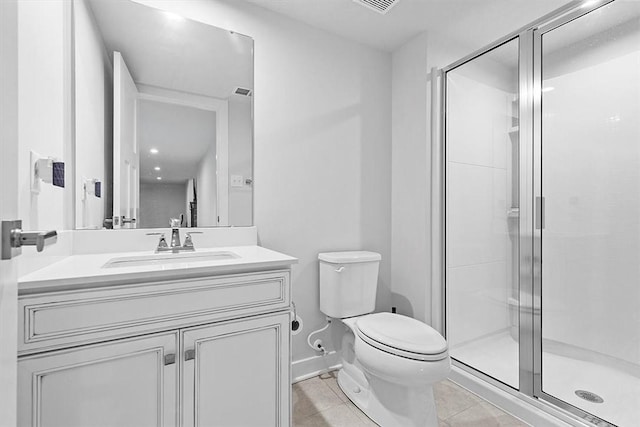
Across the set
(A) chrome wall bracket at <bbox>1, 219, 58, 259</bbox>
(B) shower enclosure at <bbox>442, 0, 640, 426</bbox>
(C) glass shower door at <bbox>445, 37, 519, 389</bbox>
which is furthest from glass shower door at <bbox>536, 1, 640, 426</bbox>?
(A) chrome wall bracket at <bbox>1, 219, 58, 259</bbox>

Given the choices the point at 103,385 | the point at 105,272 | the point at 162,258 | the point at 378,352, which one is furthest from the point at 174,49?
the point at 378,352

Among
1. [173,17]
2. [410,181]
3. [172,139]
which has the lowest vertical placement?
[410,181]


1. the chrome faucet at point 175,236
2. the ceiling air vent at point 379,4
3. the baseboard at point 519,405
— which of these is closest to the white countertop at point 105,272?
the chrome faucet at point 175,236

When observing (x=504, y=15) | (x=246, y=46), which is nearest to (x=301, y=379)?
(x=246, y=46)

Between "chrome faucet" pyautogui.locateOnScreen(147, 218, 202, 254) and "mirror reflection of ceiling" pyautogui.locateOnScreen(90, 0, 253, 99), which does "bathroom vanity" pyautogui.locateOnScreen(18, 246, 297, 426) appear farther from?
"mirror reflection of ceiling" pyautogui.locateOnScreen(90, 0, 253, 99)

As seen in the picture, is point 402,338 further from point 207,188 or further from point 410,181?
point 207,188

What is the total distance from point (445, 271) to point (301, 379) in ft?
3.63

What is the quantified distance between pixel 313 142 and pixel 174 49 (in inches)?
34.3

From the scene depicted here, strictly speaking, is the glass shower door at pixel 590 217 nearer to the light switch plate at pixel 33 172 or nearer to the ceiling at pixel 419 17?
the ceiling at pixel 419 17

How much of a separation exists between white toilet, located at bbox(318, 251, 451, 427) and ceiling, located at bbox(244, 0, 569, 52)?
141cm

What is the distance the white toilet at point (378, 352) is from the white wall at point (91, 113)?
1.17 metres

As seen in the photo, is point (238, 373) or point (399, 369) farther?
point (399, 369)

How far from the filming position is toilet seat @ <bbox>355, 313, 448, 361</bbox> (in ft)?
4.33

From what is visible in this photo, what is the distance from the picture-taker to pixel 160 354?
3.33ft
